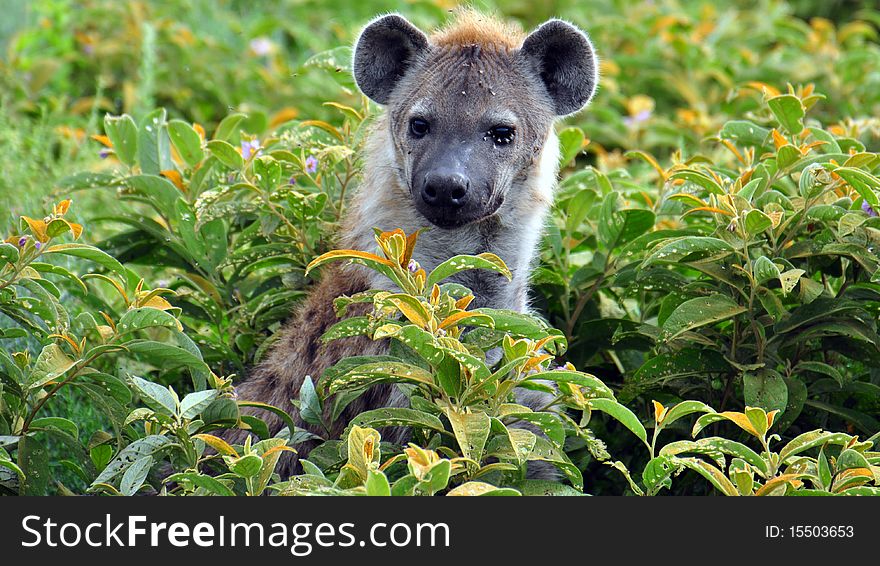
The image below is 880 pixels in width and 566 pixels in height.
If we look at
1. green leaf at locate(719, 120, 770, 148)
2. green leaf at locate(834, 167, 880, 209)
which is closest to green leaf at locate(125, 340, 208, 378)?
green leaf at locate(834, 167, 880, 209)

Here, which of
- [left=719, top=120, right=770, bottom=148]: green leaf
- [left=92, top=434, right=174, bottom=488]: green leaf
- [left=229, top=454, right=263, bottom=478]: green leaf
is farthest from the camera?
[left=719, top=120, right=770, bottom=148]: green leaf

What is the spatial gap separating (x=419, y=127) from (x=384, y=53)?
1.49 ft

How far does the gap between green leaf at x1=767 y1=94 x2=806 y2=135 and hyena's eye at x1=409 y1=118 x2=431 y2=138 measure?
1355 millimetres

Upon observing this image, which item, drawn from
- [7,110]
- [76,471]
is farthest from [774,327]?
[7,110]

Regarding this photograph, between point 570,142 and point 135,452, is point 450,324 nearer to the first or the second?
point 135,452

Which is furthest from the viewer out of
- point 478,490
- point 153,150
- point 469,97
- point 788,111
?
point 153,150

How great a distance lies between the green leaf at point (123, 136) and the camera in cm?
489

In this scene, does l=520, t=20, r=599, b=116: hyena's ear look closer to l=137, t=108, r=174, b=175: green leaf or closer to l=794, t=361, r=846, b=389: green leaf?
l=794, t=361, r=846, b=389: green leaf

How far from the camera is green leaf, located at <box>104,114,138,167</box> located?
489cm

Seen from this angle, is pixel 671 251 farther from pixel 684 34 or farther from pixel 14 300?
pixel 684 34

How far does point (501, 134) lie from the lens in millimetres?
4406

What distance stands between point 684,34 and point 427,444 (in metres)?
5.53

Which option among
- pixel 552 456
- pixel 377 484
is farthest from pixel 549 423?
pixel 377 484

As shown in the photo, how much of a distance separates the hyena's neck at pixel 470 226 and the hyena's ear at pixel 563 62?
26cm
